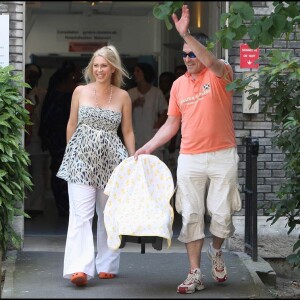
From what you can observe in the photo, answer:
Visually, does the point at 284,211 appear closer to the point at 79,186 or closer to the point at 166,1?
the point at 79,186

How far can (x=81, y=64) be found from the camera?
14.6m

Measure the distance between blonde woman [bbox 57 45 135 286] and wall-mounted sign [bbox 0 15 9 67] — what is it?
1286mm

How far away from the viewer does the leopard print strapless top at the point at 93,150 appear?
7.21m

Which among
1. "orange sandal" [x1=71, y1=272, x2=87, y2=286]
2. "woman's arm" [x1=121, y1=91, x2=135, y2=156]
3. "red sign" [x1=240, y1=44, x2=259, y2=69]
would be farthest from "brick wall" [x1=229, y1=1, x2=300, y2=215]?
"orange sandal" [x1=71, y1=272, x2=87, y2=286]

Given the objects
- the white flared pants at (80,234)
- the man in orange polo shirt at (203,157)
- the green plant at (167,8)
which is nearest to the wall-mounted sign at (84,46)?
the white flared pants at (80,234)

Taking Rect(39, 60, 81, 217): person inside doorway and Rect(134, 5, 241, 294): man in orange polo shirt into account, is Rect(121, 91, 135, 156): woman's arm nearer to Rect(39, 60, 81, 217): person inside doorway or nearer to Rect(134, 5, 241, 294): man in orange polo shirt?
Rect(134, 5, 241, 294): man in orange polo shirt

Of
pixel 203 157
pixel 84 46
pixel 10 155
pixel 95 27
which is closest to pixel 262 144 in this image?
pixel 203 157

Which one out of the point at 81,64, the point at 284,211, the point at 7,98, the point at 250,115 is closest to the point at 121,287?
the point at 284,211

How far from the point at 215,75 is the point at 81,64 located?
7.95m

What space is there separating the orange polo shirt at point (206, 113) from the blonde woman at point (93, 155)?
64 cm

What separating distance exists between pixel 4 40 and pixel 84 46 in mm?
6353

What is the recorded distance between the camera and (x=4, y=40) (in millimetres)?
8508

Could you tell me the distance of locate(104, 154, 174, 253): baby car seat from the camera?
6684 millimetres

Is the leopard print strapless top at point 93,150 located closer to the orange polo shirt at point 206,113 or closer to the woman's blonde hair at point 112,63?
the woman's blonde hair at point 112,63
